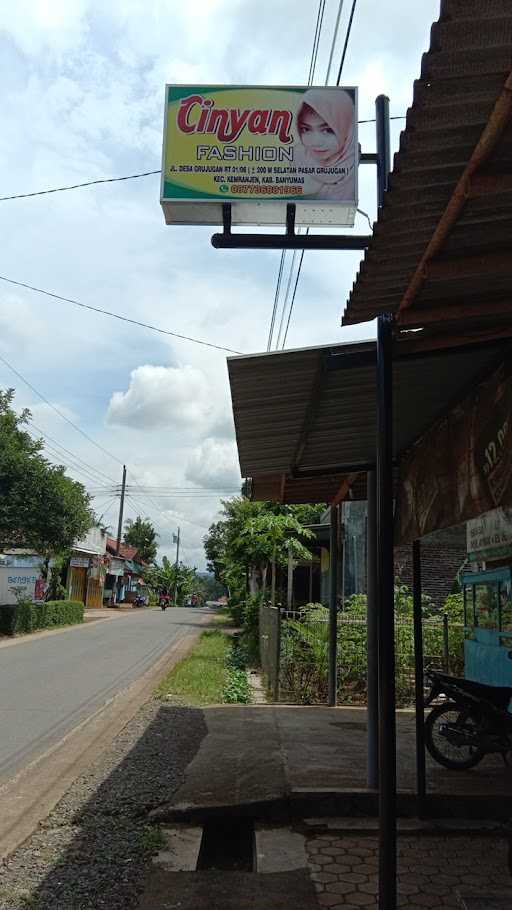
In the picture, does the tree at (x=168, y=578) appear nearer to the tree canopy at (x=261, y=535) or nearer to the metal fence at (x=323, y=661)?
the tree canopy at (x=261, y=535)

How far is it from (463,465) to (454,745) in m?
3.07

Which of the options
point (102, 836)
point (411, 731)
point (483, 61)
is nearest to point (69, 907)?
point (102, 836)

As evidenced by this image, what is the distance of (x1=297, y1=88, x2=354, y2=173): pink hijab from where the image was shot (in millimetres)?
6266

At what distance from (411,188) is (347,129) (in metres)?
4.47

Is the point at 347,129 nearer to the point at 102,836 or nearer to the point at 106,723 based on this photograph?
the point at 102,836

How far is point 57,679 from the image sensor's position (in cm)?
1375

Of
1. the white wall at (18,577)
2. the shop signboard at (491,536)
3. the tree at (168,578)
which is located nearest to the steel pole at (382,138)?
the shop signboard at (491,536)

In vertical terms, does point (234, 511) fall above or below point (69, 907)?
above

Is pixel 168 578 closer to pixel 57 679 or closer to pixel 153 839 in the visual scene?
pixel 57 679

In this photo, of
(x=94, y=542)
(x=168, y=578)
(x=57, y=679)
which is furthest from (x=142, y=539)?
(x=57, y=679)

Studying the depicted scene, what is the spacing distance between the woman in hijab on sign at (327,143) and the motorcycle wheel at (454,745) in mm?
4593

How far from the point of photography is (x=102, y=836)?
16.6ft

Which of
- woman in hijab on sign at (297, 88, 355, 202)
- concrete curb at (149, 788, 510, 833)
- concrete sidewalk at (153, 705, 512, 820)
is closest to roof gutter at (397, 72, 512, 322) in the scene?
woman in hijab on sign at (297, 88, 355, 202)

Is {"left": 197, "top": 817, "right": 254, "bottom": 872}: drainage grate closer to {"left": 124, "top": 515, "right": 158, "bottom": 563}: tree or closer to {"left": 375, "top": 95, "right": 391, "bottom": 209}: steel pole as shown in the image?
{"left": 375, "top": 95, "right": 391, "bottom": 209}: steel pole
